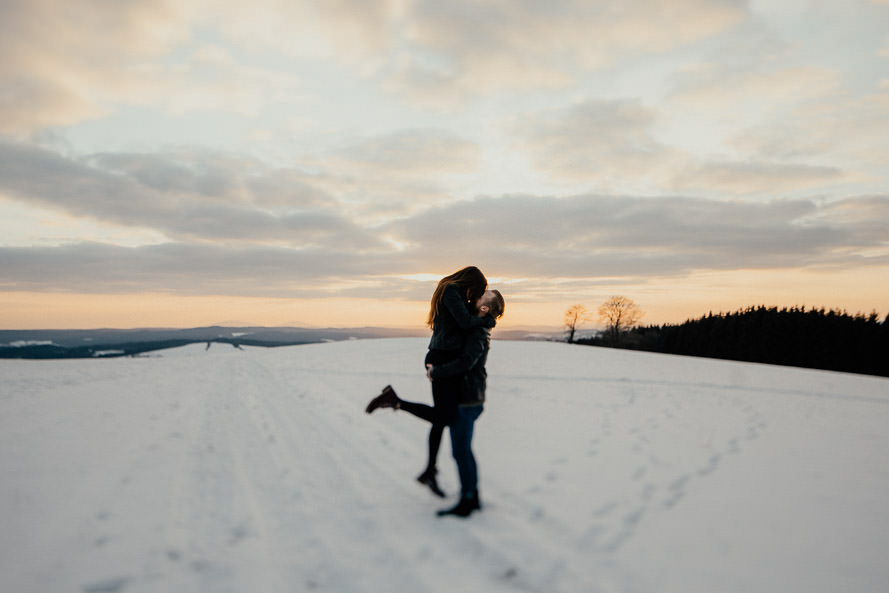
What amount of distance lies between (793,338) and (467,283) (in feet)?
191

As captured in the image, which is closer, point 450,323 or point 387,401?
point 450,323

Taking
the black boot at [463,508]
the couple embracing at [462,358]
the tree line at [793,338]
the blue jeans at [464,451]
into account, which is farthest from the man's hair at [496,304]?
the tree line at [793,338]

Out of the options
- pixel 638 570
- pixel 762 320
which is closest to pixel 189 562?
A: pixel 638 570

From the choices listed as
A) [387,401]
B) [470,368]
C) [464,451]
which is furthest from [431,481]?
[470,368]

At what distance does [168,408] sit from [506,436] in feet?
22.4

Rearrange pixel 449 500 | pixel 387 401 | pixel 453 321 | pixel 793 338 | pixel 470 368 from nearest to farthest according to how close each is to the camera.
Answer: pixel 470 368 → pixel 453 321 → pixel 449 500 → pixel 387 401 → pixel 793 338

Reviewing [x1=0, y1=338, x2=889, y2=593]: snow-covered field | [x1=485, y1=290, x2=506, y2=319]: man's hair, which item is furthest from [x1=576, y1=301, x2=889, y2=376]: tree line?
[x1=485, y1=290, x2=506, y2=319]: man's hair

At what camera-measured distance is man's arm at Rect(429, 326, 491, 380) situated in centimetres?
390

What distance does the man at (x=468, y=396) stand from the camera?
3908 millimetres

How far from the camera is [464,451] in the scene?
3945mm

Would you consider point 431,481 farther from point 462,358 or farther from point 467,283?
point 467,283

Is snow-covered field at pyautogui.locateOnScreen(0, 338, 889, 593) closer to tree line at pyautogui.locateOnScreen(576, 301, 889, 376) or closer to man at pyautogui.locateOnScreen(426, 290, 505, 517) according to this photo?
man at pyautogui.locateOnScreen(426, 290, 505, 517)

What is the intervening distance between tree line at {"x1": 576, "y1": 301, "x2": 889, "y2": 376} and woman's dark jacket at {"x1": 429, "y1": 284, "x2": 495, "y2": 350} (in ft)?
175

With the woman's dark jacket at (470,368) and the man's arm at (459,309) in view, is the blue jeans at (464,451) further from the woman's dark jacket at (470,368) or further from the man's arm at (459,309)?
the man's arm at (459,309)
